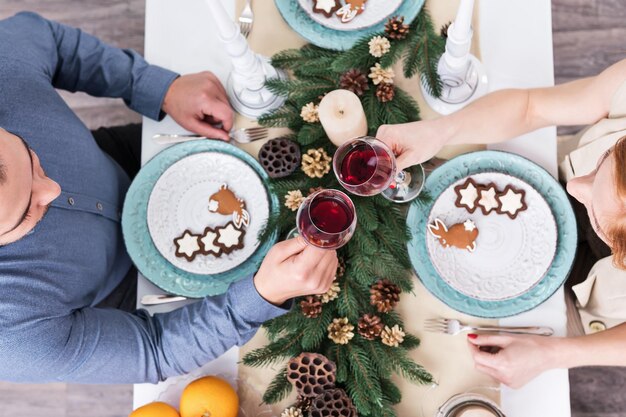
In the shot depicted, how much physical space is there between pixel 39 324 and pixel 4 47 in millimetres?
602

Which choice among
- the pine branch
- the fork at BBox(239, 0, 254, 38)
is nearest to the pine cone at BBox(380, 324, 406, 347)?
the pine branch

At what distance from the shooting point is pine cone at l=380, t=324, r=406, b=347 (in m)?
1.03

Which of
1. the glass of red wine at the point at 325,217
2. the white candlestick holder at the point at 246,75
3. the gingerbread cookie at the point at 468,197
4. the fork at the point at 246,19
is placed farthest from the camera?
the fork at the point at 246,19

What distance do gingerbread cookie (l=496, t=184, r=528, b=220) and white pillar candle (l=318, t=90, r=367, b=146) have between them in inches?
14.0

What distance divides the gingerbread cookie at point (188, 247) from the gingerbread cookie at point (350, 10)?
1.98 ft

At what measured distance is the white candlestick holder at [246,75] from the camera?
38.5 inches

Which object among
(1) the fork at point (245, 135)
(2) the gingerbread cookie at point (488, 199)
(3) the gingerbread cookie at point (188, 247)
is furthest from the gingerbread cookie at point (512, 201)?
(3) the gingerbread cookie at point (188, 247)

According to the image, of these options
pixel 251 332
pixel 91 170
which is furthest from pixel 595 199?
pixel 91 170

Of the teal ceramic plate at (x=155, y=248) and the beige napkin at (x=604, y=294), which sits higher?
the teal ceramic plate at (x=155, y=248)

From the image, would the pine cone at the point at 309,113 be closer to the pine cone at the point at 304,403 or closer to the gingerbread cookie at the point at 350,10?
the gingerbread cookie at the point at 350,10

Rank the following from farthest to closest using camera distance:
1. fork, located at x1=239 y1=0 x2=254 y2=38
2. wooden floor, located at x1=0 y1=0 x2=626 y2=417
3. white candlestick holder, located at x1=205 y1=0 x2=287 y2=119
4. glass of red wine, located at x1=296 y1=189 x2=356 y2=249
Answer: wooden floor, located at x1=0 y1=0 x2=626 y2=417, fork, located at x1=239 y1=0 x2=254 y2=38, white candlestick holder, located at x1=205 y1=0 x2=287 y2=119, glass of red wine, located at x1=296 y1=189 x2=356 y2=249

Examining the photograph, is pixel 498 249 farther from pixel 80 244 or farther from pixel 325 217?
pixel 80 244

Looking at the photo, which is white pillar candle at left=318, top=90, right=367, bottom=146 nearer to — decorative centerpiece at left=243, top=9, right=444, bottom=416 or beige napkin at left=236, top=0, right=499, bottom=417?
decorative centerpiece at left=243, top=9, right=444, bottom=416

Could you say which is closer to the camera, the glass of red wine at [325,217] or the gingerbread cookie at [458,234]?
the glass of red wine at [325,217]
